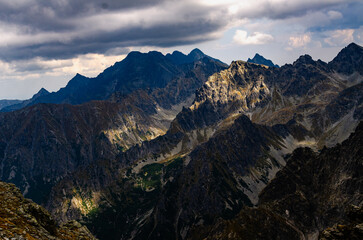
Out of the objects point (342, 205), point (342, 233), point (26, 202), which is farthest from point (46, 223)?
point (342, 205)

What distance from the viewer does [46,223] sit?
48.3m

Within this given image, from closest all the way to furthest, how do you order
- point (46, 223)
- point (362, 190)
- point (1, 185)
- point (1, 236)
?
1. point (1, 236)
2. point (46, 223)
3. point (1, 185)
4. point (362, 190)

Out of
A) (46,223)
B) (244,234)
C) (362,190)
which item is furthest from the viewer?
(362,190)

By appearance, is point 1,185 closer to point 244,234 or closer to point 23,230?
point 23,230

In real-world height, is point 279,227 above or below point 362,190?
below

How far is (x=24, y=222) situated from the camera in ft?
131

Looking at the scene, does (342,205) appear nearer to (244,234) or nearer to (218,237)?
(244,234)

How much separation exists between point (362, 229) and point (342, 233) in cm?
376

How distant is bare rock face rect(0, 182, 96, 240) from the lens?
34.5m

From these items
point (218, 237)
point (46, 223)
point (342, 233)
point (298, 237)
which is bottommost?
point (298, 237)

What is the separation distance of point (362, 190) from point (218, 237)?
106 meters

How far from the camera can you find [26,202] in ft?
161

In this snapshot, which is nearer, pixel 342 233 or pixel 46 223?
pixel 46 223

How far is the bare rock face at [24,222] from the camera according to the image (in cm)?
3450
